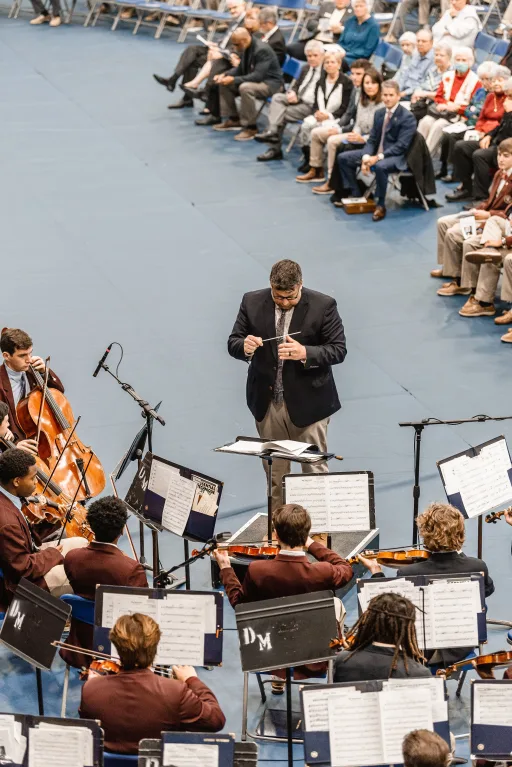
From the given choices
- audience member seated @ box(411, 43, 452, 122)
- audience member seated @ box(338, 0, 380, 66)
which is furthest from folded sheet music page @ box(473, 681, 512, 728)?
audience member seated @ box(338, 0, 380, 66)

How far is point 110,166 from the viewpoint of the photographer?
12695mm

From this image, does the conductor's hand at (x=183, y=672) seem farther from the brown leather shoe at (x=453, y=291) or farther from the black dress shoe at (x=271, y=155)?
the black dress shoe at (x=271, y=155)

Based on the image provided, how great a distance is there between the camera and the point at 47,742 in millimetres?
4168

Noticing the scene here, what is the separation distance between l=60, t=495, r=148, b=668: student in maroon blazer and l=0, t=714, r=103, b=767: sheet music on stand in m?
1.06

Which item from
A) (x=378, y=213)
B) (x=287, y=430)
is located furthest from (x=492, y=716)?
Result: (x=378, y=213)

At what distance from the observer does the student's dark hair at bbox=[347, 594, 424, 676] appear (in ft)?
14.9

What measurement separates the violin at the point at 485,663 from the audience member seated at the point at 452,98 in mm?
7823

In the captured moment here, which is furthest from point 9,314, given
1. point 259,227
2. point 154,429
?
point 259,227

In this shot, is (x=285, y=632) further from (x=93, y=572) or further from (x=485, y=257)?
(x=485, y=257)

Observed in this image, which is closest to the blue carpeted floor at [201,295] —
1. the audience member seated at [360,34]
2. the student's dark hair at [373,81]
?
the student's dark hair at [373,81]

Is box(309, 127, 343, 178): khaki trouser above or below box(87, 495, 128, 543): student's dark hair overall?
above

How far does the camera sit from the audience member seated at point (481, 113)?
11219mm

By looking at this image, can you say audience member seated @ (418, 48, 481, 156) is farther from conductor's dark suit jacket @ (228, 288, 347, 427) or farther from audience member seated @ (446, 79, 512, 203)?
conductor's dark suit jacket @ (228, 288, 347, 427)

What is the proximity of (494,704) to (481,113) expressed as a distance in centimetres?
823
